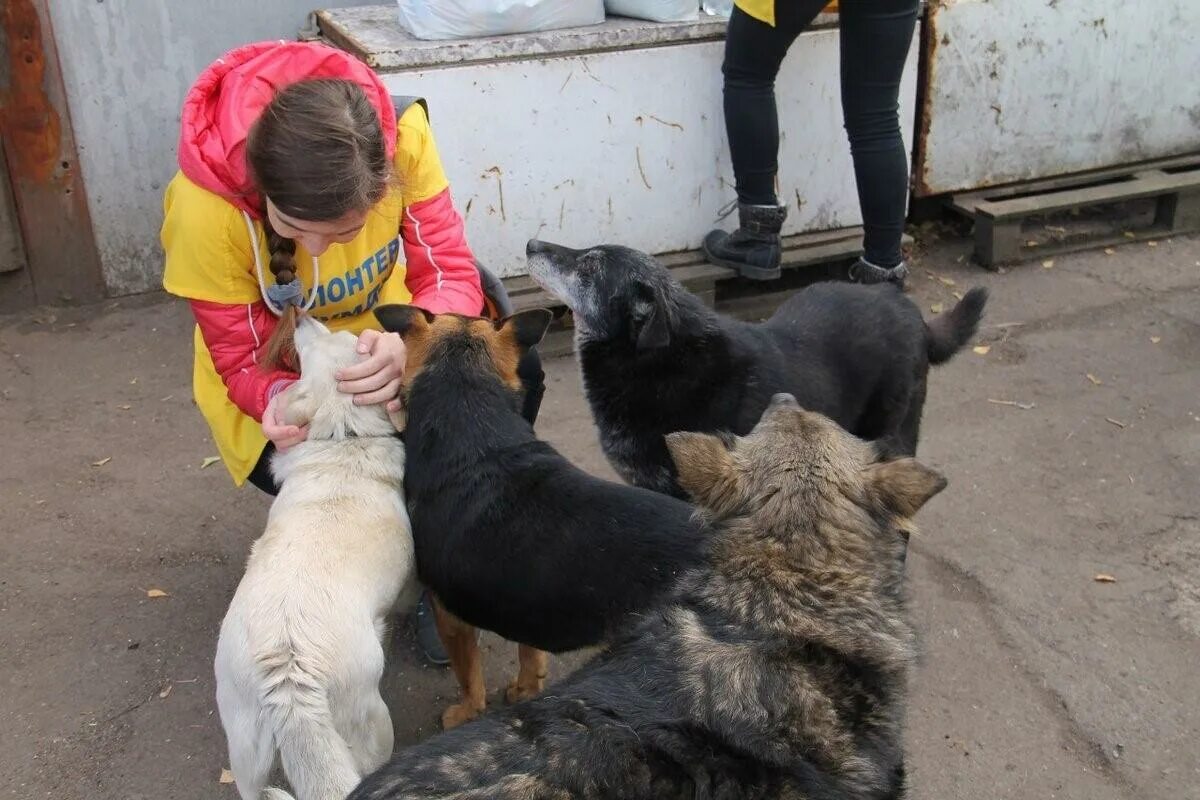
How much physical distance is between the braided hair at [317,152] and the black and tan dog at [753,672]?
1.10 metres

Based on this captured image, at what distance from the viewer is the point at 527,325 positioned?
3.09 m

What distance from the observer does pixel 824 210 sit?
5680 millimetres

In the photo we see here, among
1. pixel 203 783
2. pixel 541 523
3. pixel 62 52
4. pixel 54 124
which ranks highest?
pixel 62 52

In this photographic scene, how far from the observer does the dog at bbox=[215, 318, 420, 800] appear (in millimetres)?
2268

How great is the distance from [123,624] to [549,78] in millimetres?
2936

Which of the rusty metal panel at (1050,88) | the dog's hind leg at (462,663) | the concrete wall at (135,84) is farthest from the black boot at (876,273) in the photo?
the concrete wall at (135,84)

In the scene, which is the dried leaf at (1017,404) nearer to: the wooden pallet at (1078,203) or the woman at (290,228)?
the wooden pallet at (1078,203)

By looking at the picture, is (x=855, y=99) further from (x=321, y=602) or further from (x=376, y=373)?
(x=321, y=602)

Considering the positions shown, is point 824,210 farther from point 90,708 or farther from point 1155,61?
point 90,708

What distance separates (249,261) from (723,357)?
1496mm

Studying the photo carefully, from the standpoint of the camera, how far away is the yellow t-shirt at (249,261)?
2945mm

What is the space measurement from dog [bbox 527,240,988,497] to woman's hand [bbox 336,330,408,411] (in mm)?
841

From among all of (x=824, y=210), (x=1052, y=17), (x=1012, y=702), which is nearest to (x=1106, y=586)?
(x=1012, y=702)

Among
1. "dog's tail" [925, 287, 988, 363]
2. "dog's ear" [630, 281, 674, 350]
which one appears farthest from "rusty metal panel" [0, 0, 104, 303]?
"dog's tail" [925, 287, 988, 363]
